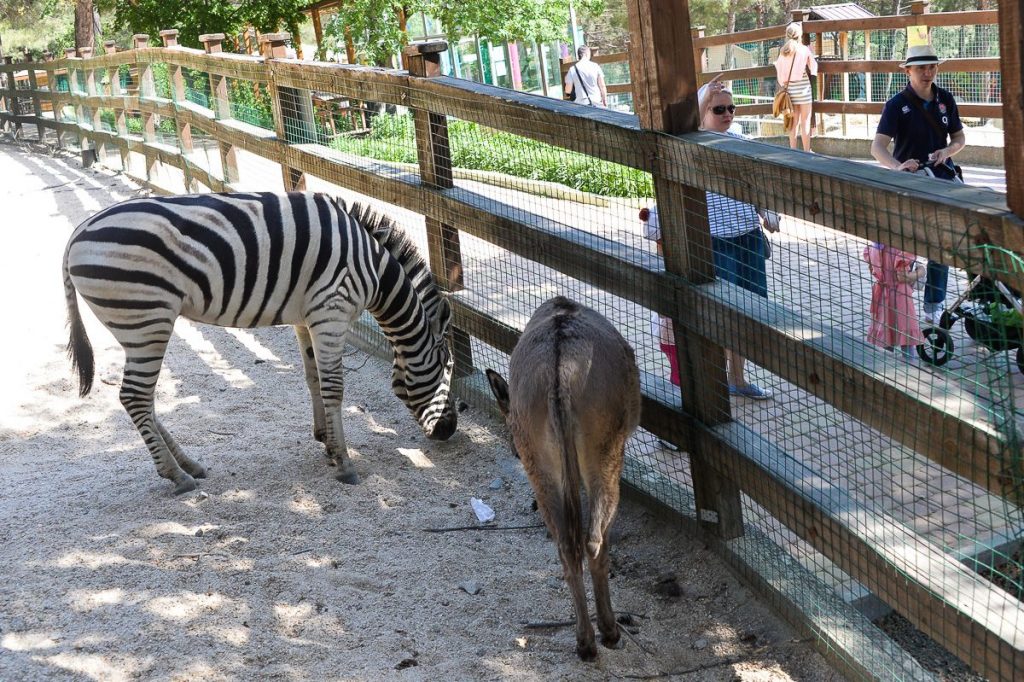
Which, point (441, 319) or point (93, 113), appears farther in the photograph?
point (93, 113)

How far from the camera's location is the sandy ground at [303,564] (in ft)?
11.1

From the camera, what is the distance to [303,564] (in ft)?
13.4

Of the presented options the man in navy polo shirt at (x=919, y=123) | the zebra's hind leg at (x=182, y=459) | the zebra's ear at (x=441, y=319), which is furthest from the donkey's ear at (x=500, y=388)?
the man in navy polo shirt at (x=919, y=123)

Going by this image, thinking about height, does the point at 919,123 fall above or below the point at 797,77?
below

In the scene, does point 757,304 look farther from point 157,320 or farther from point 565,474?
point 157,320

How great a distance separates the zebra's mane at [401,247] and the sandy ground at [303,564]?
753 mm

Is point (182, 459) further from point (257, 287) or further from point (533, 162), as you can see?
point (533, 162)

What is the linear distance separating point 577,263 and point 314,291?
1.46 metres

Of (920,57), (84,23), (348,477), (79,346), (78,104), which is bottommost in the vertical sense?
(348,477)

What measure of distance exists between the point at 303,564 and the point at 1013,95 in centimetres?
309

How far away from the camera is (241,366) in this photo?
6617mm

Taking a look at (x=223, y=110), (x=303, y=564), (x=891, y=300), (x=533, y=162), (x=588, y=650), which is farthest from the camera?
(x=533, y=162)

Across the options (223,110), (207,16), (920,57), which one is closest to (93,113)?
(207,16)

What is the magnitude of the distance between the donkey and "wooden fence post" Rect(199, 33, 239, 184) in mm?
6054
